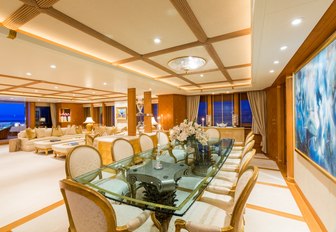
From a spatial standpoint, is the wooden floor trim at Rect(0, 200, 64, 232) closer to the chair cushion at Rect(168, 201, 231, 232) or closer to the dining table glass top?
the dining table glass top

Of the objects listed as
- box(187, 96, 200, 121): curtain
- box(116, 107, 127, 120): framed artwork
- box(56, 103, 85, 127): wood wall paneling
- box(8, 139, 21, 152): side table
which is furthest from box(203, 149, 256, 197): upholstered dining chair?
box(56, 103, 85, 127): wood wall paneling

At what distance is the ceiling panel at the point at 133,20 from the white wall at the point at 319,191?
239 cm

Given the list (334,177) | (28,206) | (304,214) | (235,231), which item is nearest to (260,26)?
(334,177)

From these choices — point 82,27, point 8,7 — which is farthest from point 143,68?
point 8,7

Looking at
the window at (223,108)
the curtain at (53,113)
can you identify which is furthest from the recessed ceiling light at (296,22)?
the curtain at (53,113)

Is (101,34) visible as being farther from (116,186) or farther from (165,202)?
(165,202)

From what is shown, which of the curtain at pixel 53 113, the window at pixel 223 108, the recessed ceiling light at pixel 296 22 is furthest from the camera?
the curtain at pixel 53 113

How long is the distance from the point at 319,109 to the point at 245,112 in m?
4.98

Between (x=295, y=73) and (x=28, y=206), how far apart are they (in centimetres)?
514

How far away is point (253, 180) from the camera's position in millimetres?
1123

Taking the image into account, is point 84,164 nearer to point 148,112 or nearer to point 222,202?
point 222,202

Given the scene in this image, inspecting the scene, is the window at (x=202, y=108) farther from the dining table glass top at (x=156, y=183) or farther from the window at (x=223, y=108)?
the dining table glass top at (x=156, y=183)

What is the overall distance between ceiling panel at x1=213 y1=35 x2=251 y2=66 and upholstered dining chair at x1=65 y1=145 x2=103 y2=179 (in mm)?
2384

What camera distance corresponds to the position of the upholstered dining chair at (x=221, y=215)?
1.09 meters
